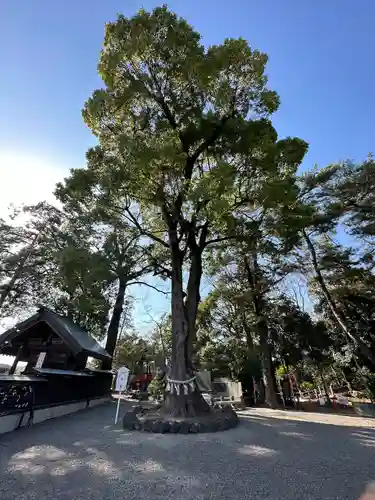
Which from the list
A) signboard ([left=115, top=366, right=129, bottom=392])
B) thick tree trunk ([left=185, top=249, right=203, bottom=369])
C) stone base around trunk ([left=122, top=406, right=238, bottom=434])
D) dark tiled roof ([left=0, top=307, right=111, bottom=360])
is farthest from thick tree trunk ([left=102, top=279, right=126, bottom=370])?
stone base around trunk ([left=122, top=406, right=238, bottom=434])

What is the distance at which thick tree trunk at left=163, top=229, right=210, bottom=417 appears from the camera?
6.35m

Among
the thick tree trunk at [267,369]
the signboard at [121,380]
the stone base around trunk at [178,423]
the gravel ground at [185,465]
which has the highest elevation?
the thick tree trunk at [267,369]

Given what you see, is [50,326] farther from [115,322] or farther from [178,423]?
[115,322]

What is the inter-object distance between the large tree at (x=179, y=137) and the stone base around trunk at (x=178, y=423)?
0.37m

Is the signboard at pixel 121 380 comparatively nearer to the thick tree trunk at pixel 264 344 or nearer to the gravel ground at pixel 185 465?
the gravel ground at pixel 185 465

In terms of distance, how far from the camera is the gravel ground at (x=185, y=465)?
2.55 m

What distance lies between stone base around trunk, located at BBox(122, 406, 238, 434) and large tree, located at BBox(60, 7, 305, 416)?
37 centimetres

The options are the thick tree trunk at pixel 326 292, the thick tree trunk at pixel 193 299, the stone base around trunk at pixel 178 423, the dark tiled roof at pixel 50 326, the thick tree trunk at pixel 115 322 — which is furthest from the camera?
the thick tree trunk at pixel 115 322

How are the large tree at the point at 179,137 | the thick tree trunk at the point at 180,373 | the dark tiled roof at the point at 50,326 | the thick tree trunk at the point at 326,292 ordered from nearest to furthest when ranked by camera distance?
the thick tree trunk at the point at 180,373, the large tree at the point at 179,137, the dark tiled roof at the point at 50,326, the thick tree trunk at the point at 326,292

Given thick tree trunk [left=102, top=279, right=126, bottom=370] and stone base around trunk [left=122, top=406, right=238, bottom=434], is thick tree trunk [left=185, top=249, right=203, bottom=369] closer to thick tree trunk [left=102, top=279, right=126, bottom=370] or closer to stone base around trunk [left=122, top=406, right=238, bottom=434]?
stone base around trunk [left=122, top=406, right=238, bottom=434]

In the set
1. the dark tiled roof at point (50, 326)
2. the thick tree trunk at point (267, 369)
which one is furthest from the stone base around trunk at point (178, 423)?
the thick tree trunk at point (267, 369)

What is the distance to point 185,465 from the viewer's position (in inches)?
132

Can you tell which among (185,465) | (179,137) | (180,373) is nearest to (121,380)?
(180,373)

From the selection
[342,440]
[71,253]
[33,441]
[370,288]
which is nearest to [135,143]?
[71,253]
